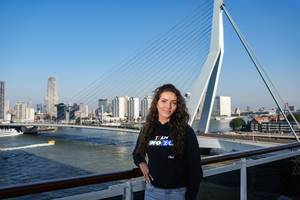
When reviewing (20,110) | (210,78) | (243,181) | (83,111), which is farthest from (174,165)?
(20,110)

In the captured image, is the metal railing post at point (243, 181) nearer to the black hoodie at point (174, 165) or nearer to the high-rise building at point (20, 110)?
the black hoodie at point (174, 165)

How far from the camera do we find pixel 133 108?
226 feet

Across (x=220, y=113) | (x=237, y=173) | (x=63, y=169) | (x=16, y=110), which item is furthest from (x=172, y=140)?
(x=16, y=110)

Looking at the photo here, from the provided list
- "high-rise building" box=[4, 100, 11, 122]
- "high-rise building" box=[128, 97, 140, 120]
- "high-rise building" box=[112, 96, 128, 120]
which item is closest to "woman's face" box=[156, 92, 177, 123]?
"high-rise building" box=[128, 97, 140, 120]

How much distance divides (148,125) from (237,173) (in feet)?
3.64

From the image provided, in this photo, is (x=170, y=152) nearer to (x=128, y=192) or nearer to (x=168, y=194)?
(x=168, y=194)

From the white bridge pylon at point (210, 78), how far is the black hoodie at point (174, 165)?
22.6m

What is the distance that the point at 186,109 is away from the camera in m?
1.84

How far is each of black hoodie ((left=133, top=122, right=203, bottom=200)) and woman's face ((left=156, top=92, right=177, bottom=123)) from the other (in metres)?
0.07

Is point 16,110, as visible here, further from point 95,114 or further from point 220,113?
point 220,113

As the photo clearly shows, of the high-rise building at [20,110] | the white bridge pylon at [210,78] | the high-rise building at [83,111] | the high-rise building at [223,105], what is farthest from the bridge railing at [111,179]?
the high-rise building at [20,110]

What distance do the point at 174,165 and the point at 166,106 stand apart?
26 centimetres

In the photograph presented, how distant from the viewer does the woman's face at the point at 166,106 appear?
1794 mm

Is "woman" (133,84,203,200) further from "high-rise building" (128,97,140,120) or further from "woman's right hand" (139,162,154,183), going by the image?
"high-rise building" (128,97,140,120)
